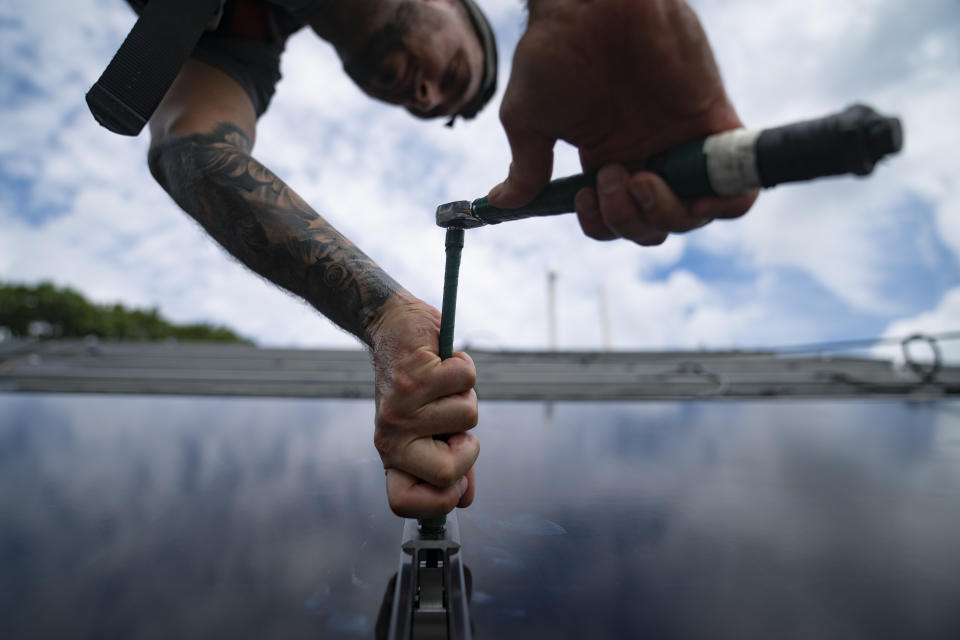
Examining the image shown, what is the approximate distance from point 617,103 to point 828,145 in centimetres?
35

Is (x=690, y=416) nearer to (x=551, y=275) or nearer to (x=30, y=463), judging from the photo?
(x=30, y=463)

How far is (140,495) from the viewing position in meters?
1.19

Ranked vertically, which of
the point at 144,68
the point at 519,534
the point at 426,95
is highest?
the point at 426,95

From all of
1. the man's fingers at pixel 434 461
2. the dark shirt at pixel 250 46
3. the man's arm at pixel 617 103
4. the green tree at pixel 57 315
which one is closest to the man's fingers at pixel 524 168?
the man's arm at pixel 617 103

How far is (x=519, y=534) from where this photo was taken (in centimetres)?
101

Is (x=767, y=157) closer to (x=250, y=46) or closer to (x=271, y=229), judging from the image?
(x=271, y=229)

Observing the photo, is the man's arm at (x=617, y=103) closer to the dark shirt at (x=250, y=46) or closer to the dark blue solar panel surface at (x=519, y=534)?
the dark blue solar panel surface at (x=519, y=534)

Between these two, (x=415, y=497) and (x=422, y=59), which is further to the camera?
(x=422, y=59)

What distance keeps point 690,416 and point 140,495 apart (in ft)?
6.11

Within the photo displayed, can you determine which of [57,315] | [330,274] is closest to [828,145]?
[330,274]

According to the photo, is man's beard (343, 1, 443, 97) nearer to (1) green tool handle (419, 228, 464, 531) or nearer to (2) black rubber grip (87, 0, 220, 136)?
(2) black rubber grip (87, 0, 220, 136)

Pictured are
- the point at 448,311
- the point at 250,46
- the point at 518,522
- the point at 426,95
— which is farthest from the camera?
the point at 426,95

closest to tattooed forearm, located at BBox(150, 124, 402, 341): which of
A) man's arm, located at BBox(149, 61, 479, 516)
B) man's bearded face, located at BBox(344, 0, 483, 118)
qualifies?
man's arm, located at BBox(149, 61, 479, 516)

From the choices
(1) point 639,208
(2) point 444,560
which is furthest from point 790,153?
(2) point 444,560
